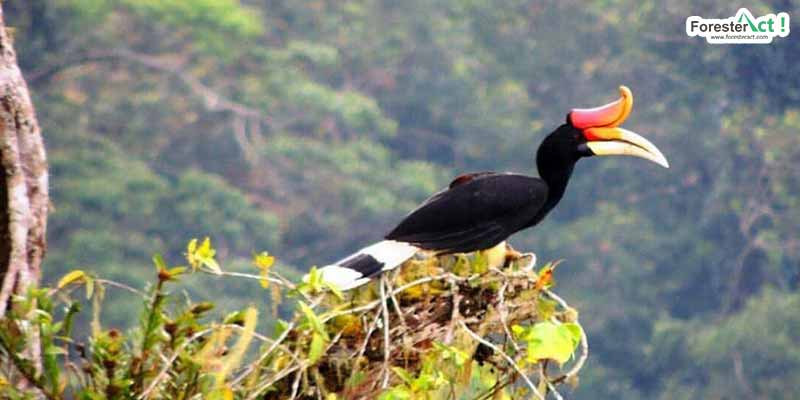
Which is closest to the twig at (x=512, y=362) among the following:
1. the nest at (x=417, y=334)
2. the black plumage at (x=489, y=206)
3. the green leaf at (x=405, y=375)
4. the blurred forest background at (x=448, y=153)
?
the nest at (x=417, y=334)

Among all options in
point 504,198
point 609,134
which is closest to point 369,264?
point 504,198

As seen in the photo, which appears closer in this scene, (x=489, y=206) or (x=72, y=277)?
(x=72, y=277)

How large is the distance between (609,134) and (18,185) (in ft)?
3.86

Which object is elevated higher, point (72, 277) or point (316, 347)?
point (72, 277)

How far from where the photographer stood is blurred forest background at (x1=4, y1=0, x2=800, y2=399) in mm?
14398

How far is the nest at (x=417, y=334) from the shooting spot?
2.60m

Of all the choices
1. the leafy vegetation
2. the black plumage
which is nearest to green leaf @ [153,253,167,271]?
the leafy vegetation

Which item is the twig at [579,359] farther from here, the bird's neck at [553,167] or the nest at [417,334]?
the bird's neck at [553,167]

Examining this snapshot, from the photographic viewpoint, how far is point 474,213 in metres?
3.23

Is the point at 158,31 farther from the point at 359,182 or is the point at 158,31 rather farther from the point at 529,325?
the point at 529,325

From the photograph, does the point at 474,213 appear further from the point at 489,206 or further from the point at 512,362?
the point at 512,362

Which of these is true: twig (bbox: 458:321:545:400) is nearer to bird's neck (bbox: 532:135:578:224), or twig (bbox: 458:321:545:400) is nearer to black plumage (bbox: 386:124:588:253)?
black plumage (bbox: 386:124:588:253)

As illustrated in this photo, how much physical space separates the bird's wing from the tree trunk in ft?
2.14

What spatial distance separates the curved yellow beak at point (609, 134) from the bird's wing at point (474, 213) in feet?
0.44
